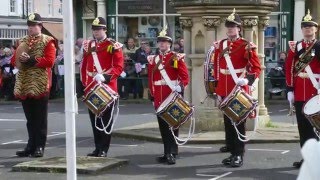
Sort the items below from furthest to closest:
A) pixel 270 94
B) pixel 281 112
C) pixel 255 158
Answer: pixel 270 94
pixel 281 112
pixel 255 158

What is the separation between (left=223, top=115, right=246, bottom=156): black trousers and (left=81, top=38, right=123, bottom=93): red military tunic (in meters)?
1.65

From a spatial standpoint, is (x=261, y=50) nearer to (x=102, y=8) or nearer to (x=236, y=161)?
(x=236, y=161)

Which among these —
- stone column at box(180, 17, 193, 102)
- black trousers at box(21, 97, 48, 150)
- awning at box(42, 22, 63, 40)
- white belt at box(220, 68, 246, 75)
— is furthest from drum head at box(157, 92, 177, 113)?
awning at box(42, 22, 63, 40)

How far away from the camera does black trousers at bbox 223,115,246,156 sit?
31.2ft

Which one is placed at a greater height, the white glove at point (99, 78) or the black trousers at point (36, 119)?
the white glove at point (99, 78)

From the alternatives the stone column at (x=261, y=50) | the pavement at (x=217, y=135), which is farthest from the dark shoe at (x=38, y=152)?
the stone column at (x=261, y=50)

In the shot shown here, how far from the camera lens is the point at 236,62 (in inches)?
381

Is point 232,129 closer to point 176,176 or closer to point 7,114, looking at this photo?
point 176,176

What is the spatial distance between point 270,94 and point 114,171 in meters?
13.5

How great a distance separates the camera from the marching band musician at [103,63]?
33.2 feet

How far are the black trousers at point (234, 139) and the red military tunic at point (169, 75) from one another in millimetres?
801

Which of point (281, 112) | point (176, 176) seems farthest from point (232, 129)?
point (281, 112)

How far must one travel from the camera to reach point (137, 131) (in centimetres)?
1260

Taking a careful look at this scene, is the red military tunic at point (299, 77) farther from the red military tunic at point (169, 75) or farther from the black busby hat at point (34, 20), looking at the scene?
the black busby hat at point (34, 20)
